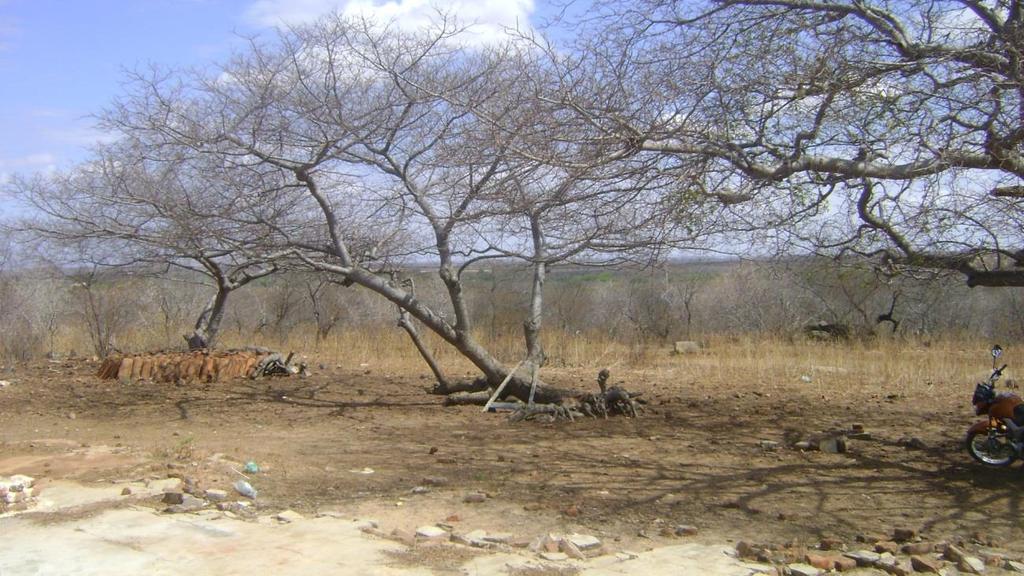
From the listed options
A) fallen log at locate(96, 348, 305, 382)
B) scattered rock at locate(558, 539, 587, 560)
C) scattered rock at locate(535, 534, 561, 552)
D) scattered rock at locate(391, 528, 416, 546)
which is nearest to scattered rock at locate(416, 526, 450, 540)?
scattered rock at locate(391, 528, 416, 546)

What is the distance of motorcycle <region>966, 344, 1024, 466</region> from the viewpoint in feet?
23.9

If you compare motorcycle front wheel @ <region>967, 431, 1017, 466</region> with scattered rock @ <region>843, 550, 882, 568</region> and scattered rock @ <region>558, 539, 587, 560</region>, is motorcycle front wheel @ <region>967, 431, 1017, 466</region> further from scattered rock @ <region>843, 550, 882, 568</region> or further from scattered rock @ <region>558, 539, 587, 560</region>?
scattered rock @ <region>558, 539, 587, 560</region>

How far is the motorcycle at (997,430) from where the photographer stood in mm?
7285

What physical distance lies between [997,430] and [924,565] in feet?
9.72

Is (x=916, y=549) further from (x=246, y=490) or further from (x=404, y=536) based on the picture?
(x=246, y=490)

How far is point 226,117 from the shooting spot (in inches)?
433

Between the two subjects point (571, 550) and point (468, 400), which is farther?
point (468, 400)

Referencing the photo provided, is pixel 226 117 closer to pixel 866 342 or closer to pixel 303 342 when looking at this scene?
pixel 303 342

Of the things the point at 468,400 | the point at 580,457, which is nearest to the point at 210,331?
the point at 468,400

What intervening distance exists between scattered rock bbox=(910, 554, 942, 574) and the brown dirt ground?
2.19ft

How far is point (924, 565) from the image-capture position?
5125 millimetres

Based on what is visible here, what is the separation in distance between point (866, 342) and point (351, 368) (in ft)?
34.9

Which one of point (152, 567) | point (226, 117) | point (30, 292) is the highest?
point (226, 117)

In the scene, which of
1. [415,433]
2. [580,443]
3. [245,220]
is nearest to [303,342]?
[245,220]
